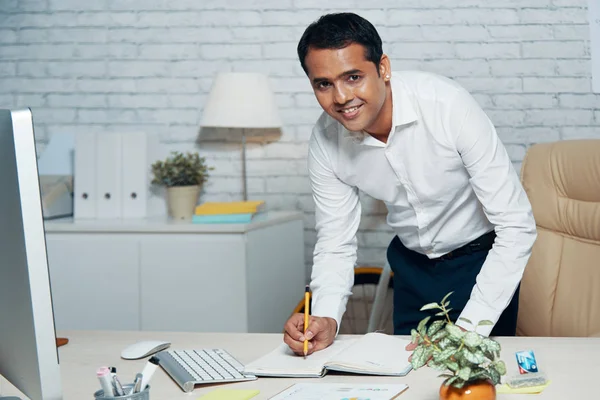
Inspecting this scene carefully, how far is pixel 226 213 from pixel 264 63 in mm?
826

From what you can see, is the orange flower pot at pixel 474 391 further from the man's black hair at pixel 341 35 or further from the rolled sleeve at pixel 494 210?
the man's black hair at pixel 341 35

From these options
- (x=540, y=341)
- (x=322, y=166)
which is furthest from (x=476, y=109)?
(x=540, y=341)

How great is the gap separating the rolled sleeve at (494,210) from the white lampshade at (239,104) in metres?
1.29

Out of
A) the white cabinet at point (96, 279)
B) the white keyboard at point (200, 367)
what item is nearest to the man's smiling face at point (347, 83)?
the white keyboard at point (200, 367)

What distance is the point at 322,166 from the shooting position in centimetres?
195

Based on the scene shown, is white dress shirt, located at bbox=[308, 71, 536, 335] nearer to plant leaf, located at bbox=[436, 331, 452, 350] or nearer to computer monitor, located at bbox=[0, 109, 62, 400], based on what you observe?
plant leaf, located at bbox=[436, 331, 452, 350]

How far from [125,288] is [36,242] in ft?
6.71

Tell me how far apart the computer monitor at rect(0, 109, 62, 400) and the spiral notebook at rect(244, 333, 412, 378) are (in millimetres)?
496

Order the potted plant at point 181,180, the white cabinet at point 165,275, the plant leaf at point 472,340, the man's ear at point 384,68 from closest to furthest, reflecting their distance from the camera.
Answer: the plant leaf at point 472,340 < the man's ear at point 384,68 < the white cabinet at point 165,275 < the potted plant at point 181,180

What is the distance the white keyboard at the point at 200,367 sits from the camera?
4.20 ft

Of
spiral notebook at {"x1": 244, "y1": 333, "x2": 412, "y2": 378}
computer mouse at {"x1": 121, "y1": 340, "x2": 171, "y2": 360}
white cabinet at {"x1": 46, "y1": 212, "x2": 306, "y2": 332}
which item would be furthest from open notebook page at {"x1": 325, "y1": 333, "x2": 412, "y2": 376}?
white cabinet at {"x1": 46, "y1": 212, "x2": 306, "y2": 332}

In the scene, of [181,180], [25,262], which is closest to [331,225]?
[25,262]

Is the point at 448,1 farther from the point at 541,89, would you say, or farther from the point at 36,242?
the point at 36,242

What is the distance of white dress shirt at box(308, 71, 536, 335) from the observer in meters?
1.69
